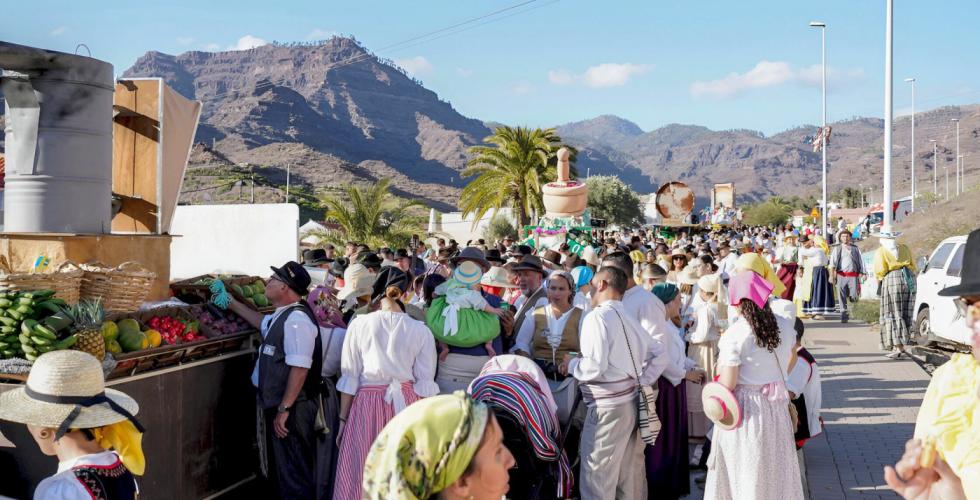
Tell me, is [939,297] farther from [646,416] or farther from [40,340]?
[40,340]

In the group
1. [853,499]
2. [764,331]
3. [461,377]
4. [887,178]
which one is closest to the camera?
[764,331]

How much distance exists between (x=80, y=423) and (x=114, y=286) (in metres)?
2.54

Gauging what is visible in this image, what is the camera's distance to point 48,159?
6.19m

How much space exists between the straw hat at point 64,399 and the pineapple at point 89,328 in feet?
4.80

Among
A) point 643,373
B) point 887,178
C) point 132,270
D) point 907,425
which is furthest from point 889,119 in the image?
point 132,270

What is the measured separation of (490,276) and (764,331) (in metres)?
3.23

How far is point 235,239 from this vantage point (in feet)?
35.7

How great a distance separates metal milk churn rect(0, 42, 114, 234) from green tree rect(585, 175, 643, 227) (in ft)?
219

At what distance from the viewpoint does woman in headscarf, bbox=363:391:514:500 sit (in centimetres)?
226

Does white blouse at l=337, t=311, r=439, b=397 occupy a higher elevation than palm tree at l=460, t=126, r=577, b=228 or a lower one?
lower

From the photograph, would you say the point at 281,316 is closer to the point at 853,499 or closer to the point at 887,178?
the point at 853,499

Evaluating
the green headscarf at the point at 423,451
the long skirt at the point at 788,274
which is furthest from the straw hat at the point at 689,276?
the long skirt at the point at 788,274

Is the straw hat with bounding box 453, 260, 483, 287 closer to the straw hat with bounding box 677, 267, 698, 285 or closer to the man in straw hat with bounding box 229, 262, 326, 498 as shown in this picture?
the man in straw hat with bounding box 229, 262, 326, 498

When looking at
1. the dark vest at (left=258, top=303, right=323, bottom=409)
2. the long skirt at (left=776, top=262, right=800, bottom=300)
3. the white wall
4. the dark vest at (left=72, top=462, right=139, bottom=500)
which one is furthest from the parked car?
the dark vest at (left=72, top=462, right=139, bottom=500)
